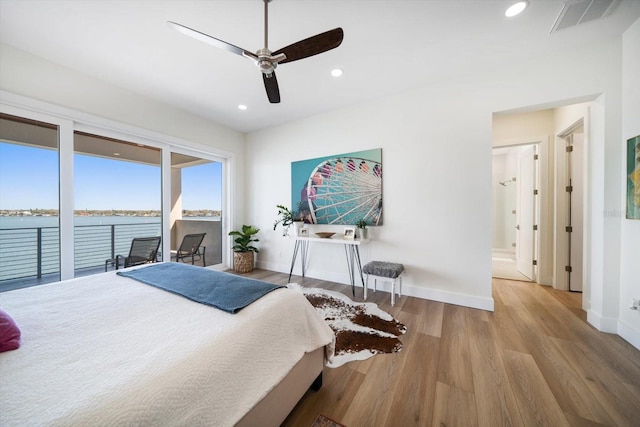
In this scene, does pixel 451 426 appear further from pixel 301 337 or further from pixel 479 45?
pixel 479 45

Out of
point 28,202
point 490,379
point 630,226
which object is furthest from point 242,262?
point 630,226

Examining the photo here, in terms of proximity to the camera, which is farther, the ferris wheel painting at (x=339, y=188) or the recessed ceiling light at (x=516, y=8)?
the ferris wheel painting at (x=339, y=188)

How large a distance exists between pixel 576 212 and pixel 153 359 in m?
4.65

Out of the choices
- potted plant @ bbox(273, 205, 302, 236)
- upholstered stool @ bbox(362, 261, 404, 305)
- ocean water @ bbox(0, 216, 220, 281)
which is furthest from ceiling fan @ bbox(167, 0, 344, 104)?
ocean water @ bbox(0, 216, 220, 281)

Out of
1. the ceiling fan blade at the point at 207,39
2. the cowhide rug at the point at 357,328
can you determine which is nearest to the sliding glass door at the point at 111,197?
the ceiling fan blade at the point at 207,39

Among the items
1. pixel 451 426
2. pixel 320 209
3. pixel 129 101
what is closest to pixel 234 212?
pixel 320 209

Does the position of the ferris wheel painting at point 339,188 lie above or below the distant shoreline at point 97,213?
above

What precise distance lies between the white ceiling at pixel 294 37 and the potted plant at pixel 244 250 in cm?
233

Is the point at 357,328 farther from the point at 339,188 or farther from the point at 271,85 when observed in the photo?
the point at 271,85

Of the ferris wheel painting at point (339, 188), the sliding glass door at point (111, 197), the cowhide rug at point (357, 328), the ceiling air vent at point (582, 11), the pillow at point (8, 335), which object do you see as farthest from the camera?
the ferris wheel painting at point (339, 188)

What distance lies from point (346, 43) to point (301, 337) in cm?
249

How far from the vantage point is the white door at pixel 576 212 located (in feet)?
9.70

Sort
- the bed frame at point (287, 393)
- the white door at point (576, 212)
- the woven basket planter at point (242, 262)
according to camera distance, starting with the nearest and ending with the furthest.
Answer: the bed frame at point (287, 393) < the white door at point (576, 212) < the woven basket planter at point (242, 262)

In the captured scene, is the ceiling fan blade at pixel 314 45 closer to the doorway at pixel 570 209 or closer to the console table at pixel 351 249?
the console table at pixel 351 249
